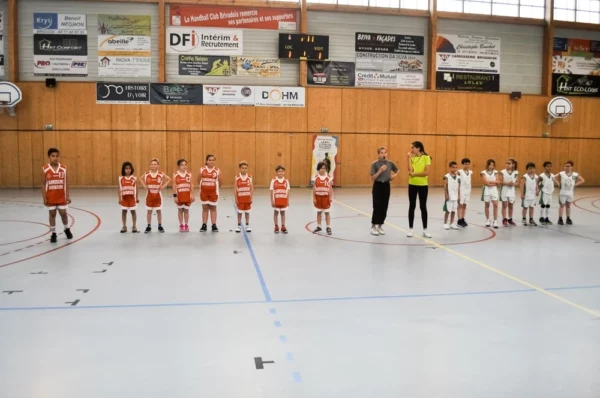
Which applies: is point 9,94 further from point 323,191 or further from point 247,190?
point 323,191

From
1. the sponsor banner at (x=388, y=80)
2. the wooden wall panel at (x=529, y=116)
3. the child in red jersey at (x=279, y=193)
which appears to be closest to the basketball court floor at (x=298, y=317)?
the child in red jersey at (x=279, y=193)

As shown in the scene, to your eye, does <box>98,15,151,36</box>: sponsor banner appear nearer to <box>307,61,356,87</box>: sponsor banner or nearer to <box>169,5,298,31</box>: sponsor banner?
<box>169,5,298,31</box>: sponsor banner

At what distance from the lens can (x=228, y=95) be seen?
22312 millimetres

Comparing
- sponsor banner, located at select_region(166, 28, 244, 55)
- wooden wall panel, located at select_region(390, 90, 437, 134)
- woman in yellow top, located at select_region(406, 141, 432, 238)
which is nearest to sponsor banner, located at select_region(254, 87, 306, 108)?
sponsor banner, located at select_region(166, 28, 244, 55)

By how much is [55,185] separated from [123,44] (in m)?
13.7

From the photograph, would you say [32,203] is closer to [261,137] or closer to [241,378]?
[261,137]

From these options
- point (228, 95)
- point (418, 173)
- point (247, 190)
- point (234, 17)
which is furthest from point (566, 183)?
point (234, 17)

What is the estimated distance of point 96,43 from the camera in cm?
2144

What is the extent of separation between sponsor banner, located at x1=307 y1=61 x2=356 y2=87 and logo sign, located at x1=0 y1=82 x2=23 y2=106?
38.5 feet

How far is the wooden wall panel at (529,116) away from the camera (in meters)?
24.7

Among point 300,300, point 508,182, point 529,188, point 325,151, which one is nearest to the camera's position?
point 300,300

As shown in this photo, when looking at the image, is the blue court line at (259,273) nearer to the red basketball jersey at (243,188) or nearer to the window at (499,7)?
the red basketball jersey at (243,188)

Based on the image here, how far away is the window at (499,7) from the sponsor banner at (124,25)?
1296 centimetres

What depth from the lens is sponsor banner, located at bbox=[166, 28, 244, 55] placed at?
71.7ft
